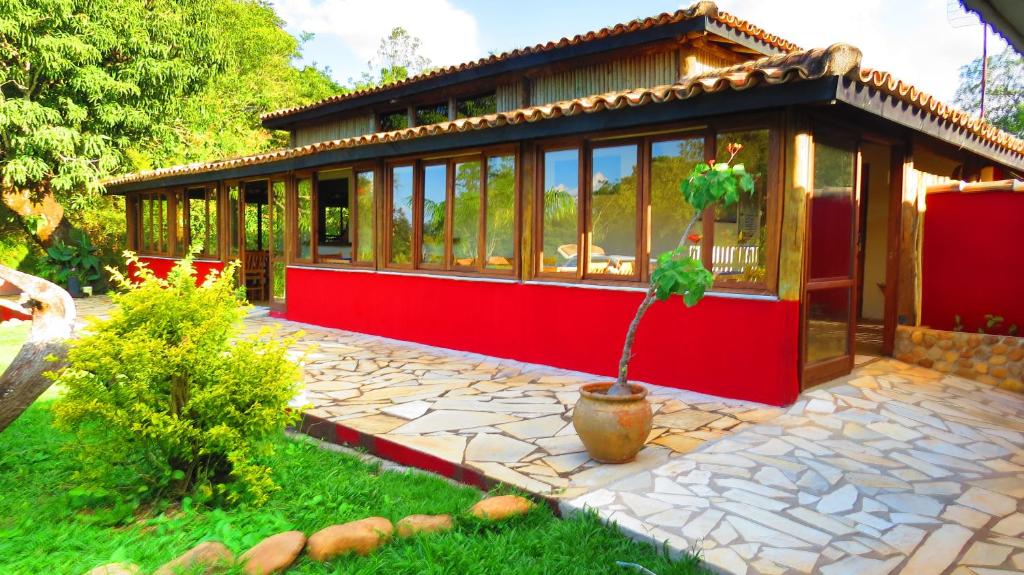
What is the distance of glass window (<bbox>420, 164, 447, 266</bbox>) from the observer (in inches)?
346

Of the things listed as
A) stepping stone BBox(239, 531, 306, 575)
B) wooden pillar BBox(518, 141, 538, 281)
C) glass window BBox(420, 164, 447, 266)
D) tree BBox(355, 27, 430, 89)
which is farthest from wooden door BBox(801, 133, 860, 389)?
tree BBox(355, 27, 430, 89)

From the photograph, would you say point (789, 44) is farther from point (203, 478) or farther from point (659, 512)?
point (203, 478)

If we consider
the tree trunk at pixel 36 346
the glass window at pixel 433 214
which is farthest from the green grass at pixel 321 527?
the glass window at pixel 433 214

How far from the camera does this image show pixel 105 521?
3592 mm

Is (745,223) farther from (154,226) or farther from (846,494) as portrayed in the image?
(154,226)

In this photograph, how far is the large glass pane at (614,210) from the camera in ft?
22.2

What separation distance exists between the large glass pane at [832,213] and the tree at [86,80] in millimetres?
15463

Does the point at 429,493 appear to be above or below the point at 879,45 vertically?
below

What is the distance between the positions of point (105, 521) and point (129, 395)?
0.70 m

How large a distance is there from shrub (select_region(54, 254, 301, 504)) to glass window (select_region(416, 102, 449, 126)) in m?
7.78

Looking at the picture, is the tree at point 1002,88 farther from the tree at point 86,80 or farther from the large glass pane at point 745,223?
the tree at point 86,80

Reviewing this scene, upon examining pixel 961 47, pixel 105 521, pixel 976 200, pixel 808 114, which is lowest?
pixel 105 521

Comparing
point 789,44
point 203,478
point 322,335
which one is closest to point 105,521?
point 203,478

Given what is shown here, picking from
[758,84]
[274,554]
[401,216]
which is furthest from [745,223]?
[401,216]
